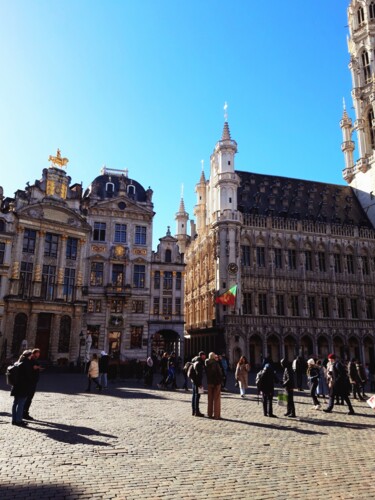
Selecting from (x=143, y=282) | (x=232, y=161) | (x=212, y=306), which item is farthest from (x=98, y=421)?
(x=232, y=161)

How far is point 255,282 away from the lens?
1876 inches

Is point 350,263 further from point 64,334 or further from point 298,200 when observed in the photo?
point 64,334

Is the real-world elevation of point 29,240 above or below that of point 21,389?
above

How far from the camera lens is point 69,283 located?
37094mm

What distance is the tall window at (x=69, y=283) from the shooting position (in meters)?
36.7

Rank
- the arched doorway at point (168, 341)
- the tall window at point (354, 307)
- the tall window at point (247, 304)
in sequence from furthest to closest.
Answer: the tall window at point (354, 307), the tall window at point (247, 304), the arched doorway at point (168, 341)

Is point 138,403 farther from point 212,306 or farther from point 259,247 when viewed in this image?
point 259,247

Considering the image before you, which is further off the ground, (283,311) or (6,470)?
(283,311)

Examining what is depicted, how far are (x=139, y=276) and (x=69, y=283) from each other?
6.80 metres

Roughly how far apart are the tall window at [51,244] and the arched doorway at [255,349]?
2367 cm

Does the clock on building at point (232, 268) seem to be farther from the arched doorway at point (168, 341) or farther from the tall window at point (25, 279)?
the tall window at point (25, 279)

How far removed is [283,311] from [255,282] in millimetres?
5079

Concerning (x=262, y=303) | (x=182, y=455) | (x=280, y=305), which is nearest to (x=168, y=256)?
(x=262, y=303)

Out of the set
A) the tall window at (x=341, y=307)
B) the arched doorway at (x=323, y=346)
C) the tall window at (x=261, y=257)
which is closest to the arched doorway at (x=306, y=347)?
the arched doorway at (x=323, y=346)
